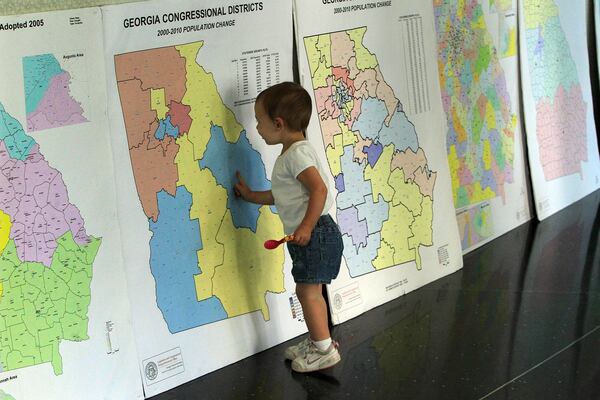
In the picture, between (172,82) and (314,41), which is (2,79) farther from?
(314,41)

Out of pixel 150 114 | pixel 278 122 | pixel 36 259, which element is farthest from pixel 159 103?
pixel 36 259

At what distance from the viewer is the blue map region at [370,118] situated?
402cm

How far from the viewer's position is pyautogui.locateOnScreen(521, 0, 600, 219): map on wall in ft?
17.5

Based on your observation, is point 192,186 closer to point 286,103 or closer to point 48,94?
point 286,103

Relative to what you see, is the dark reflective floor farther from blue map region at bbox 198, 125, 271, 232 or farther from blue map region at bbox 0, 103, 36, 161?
blue map region at bbox 0, 103, 36, 161

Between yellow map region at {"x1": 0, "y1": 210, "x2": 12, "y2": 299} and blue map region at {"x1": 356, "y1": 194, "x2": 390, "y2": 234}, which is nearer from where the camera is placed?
yellow map region at {"x1": 0, "y1": 210, "x2": 12, "y2": 299}

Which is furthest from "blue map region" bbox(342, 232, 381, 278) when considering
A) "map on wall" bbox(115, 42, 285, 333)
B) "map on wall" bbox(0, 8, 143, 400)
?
→ "map on wall" bbox(0, 8, 143, 400)

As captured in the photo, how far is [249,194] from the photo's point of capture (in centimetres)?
351

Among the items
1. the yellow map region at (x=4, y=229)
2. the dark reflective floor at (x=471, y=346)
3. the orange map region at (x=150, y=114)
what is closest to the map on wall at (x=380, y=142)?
the dark reflective floor at (x=471, y=346)

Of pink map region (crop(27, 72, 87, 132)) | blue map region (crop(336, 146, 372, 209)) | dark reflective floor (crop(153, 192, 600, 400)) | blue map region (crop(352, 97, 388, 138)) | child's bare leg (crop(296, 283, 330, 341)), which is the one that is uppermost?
pink map region (crop(27, 72, 87, 132))

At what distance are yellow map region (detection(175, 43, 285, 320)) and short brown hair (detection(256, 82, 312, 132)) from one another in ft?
0.66

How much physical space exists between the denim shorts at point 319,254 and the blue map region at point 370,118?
2.31 feet

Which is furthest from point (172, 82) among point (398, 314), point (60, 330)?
point (398, 314)

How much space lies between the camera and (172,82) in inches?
130
